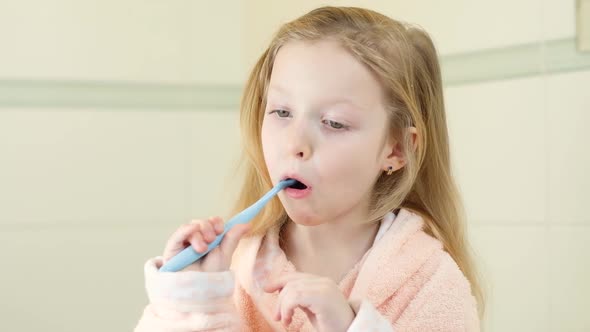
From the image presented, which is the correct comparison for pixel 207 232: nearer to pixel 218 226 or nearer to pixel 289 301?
pixel 218 226

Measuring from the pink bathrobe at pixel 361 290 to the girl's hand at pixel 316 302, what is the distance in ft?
0.06

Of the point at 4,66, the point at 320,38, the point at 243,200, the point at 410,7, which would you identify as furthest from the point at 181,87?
the point at 320,38

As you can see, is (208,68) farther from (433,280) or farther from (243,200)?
(433,280)

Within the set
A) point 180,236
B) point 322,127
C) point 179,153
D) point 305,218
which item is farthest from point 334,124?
point 179,153

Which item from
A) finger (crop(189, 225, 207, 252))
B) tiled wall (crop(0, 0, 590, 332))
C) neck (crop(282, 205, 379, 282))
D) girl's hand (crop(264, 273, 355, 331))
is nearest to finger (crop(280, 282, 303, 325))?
girl's hand (crop(264, 273, 355, 331))

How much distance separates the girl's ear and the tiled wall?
309mm

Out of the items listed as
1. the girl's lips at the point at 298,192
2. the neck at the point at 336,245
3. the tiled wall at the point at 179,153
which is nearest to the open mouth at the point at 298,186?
the girl's lips at the point at 298,192

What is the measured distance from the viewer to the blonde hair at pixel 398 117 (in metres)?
1.05

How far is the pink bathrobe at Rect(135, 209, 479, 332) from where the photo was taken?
0.95 metres

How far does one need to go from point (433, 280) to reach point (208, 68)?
941mm

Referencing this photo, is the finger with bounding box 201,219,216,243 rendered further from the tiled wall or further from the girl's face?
the tiled wall

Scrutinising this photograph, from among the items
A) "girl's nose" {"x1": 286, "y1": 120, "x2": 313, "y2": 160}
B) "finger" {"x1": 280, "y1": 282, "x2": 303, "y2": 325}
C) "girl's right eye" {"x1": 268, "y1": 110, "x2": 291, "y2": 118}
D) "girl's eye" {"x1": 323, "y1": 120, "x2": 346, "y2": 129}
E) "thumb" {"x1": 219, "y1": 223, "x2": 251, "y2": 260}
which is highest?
"girl's right eye" {"x1": 268, "y1": 110, "x2": 291, "y2": 118}

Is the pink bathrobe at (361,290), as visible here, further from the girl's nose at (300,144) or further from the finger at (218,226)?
the girl's nose at (300,144)

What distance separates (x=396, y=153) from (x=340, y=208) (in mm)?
118
